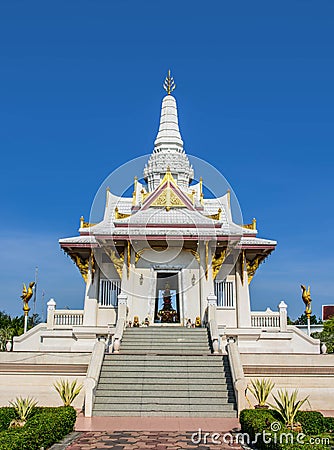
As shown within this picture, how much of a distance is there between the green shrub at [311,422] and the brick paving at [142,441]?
5.20ft

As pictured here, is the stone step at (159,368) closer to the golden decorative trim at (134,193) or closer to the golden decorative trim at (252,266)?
the golden decorative trim at (252,266)

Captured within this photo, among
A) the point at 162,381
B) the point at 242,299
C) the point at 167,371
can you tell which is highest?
the point at 242,299

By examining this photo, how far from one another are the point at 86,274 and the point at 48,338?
3.35m

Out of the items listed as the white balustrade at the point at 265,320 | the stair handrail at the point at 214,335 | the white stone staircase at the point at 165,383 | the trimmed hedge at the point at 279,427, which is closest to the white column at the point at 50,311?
the white stone staircase at the point at 165,383

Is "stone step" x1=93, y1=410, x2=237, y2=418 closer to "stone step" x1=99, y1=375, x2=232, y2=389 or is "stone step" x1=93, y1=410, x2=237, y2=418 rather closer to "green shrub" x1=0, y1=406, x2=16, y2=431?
"stone step" x1=99, y1=375, x2=232, y2=389

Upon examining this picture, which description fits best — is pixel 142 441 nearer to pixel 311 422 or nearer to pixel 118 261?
pixel 311 422

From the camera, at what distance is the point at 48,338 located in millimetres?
19312

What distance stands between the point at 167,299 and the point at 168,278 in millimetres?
1393

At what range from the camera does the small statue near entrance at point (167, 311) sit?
22188 millimetres

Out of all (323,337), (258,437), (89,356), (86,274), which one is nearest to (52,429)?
(258,437)

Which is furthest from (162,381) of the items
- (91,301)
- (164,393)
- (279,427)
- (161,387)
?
(91,301)

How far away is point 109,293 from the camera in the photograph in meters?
21.3

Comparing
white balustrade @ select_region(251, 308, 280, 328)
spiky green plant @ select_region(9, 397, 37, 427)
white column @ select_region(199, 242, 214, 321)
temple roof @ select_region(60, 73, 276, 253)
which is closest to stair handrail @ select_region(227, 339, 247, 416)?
spiky green plant @ select_region(9, 397, 37, 427)

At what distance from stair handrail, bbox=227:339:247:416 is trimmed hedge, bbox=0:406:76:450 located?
3.82 meters
